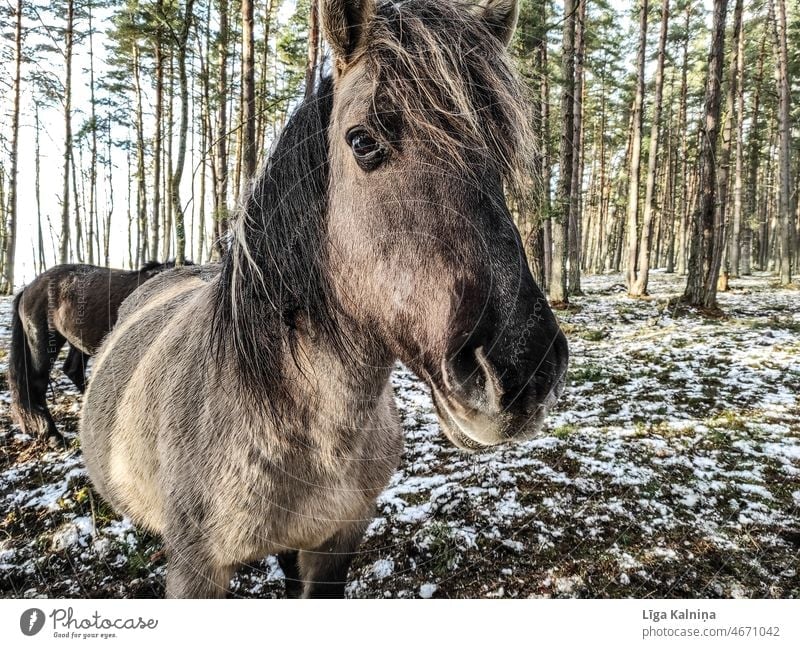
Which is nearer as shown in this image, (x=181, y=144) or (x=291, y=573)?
(x=181, y=144)

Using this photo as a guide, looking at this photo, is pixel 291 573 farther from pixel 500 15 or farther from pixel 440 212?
pixel 500 15

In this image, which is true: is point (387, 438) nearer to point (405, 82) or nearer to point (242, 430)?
point (242, 430)

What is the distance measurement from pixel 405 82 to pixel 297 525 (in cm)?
140

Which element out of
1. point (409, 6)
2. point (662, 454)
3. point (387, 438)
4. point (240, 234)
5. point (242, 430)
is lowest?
point (662, 454)

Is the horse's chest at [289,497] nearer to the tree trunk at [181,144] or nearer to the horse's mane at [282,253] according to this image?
the horse's mane at [282,253]

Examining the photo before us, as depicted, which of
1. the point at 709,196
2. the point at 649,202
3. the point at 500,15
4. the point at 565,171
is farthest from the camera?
the point at 649,202

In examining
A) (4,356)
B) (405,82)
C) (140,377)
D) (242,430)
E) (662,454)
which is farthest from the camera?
Answer: (662,454)

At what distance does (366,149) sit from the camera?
3.15ft

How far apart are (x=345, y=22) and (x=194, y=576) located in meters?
1.78

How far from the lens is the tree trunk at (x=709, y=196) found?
20.8ft

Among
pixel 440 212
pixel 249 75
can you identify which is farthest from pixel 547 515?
pixel 249 75

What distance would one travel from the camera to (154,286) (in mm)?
2566

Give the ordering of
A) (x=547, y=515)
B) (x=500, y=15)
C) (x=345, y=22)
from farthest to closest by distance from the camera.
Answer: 1. (x=547, y=515)
2. (x=500, y=15)
3. (x=345, y=22)
